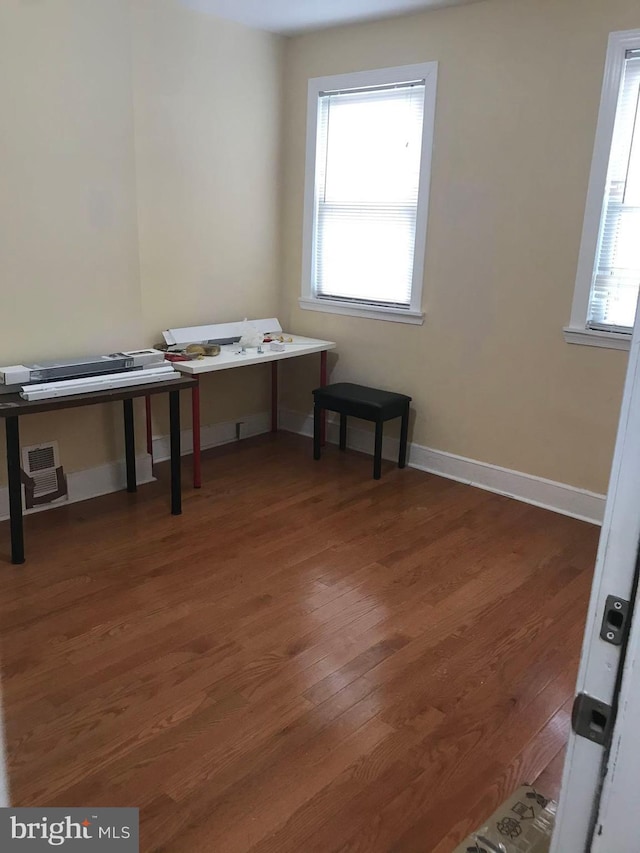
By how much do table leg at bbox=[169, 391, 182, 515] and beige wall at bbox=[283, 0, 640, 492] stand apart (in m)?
1.51

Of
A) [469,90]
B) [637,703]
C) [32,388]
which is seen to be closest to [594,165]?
[469,90]

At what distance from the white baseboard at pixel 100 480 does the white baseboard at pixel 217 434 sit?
327 millimetres

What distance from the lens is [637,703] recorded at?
2.14ft

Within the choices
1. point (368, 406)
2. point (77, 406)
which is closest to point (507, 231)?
point (368, 406)

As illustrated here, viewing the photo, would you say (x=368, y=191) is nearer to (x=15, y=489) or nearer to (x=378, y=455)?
(x=378, y=455)

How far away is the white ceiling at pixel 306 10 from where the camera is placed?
12.0ft

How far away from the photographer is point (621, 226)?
Answer: 10.8 feet

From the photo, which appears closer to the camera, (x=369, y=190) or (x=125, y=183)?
(x=125, y=183)

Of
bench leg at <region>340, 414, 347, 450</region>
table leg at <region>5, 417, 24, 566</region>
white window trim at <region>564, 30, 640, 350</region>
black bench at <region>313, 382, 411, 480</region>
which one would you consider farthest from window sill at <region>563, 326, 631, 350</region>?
table leg at <region>5, 417, 24, 566</region>

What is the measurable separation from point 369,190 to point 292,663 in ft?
9.72

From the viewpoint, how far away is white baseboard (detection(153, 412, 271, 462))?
14.1 ft

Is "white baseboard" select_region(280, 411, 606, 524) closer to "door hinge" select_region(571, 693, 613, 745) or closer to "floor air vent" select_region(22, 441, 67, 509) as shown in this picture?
"floor air vent" select_region(22, 441, 67, 509)

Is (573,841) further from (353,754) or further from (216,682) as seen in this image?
(216,682)

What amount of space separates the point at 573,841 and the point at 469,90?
3.74 m
